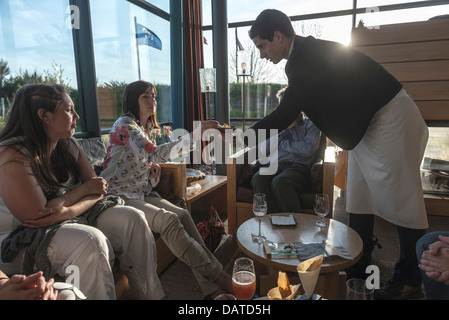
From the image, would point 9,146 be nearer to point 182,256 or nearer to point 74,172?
point 74,172

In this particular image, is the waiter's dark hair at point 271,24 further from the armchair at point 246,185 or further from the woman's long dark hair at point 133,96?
the armchair at point 246,185

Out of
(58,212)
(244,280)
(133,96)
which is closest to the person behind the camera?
(244,280)

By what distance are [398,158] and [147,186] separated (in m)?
1.52

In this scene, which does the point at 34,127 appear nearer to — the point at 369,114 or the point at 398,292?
the point at 369,114

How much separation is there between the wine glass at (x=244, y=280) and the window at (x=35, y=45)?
2295mm

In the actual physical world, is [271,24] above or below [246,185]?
above

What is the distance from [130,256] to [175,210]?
431 millimetres

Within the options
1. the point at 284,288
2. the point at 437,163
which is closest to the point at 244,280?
the point at 284,288

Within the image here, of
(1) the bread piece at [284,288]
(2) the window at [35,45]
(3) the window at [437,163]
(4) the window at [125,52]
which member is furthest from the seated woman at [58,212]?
(3) the window at [437,163]

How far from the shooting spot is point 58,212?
1.32m

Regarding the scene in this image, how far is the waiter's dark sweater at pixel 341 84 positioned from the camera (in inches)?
61.0

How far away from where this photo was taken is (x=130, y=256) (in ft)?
4.99

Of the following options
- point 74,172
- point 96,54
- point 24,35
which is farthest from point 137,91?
point 96,54

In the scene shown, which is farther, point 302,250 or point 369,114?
point 369,114
